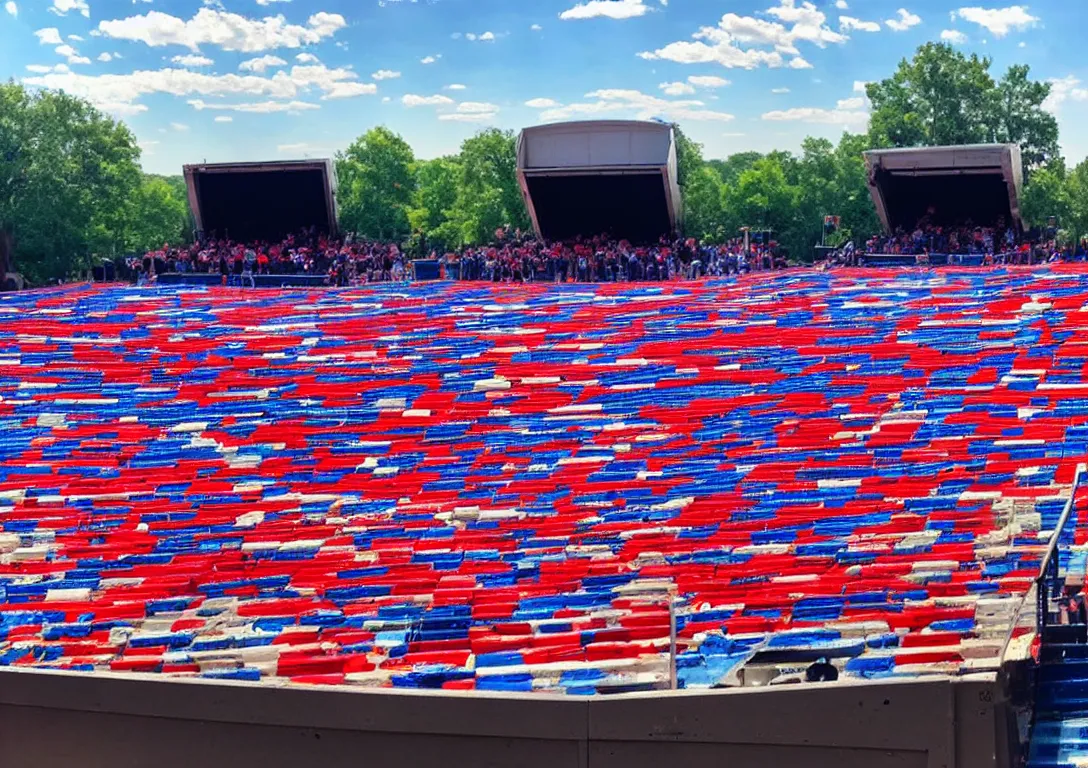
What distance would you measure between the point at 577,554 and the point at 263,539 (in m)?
3.67

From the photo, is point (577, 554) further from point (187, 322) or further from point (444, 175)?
point (444, 175)

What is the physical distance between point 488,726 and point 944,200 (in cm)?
3593

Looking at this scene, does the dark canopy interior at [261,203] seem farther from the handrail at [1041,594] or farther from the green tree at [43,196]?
the handrail at [1041,594]

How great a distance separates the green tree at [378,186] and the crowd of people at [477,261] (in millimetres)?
53736

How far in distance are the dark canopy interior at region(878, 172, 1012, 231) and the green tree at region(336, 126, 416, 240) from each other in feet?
197

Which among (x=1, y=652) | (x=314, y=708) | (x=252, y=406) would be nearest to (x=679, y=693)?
(x=314, y=708)

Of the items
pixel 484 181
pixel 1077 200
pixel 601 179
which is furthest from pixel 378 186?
pixel 601 179

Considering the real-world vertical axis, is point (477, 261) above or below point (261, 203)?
below

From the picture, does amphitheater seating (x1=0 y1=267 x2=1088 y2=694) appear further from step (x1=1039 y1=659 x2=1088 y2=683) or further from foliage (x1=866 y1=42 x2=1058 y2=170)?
foliage (x1=866 y1=42 x2=1058 y2=170)

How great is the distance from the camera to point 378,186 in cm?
10344

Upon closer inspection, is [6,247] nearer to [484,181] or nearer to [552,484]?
[484,181]

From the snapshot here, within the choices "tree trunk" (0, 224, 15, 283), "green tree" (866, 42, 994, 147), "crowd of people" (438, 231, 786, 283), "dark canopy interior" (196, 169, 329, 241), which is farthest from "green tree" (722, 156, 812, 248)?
"tree trunk" (0, 224, 15, 283)

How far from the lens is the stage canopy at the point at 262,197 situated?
43.2m

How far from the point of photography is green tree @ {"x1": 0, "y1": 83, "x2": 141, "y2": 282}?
188 ft
